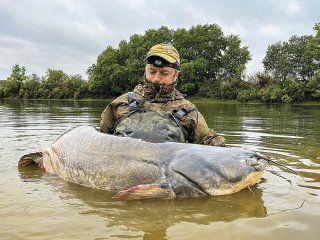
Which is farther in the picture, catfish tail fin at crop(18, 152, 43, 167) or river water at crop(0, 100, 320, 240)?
catfish tail fin at crop(18, 152, 43, 167)

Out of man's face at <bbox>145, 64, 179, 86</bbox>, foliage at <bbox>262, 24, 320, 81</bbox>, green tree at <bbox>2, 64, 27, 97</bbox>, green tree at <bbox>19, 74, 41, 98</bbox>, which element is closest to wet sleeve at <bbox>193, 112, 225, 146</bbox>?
man's face at <bbox>145, 64, 179, 86</bbox>

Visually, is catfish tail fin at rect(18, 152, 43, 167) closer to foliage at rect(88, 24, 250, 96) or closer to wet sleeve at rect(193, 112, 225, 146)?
wet sleeve at rect(193, 112, 225, 146)

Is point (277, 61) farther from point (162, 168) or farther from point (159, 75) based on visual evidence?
point (162, 168)

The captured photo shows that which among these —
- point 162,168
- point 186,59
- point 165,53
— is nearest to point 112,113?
point 165,53

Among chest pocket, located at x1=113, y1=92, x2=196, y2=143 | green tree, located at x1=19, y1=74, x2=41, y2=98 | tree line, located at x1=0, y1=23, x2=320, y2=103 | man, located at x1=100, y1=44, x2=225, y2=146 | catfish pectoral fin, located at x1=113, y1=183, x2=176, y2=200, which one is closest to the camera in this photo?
catfish pectoral fin, located at x1=113, y1=183, x2=176, y2=200

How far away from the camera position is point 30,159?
5.45m

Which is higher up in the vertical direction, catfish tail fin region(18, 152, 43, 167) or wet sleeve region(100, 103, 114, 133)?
wet sleeve region(100, 103, 114, 133)

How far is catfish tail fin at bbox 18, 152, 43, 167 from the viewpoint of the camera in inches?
213

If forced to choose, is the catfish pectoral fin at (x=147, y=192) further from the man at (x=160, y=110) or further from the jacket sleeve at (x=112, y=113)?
the jacket sleeve at (x=112, y=113)

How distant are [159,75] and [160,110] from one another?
0.49 meters

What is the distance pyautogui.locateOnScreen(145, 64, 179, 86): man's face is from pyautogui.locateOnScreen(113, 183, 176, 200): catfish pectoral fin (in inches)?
70.6

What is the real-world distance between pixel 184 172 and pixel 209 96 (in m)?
45.7

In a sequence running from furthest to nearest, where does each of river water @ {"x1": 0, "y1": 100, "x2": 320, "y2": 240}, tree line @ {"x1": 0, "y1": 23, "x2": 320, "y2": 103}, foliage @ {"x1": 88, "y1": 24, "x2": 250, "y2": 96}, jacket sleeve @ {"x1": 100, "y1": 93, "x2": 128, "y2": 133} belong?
foliage @ {"x1": 88, "y1": 24, "x2": 250, "y2": 96} < tree line @ {"x1": 0, "y1": 23, "x2": 320, "y2": 103} < jacket sleeve @ {"x1": 100, "y1": 93, "x2": 128, "y2": 133} < river water @ {"x1": 0, "y1": 100, "x2": 320, "y2": 240}

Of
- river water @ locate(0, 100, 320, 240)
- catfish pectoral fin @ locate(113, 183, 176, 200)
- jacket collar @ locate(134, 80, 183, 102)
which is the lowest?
river water @ locate(0, 100, 320, 240)
